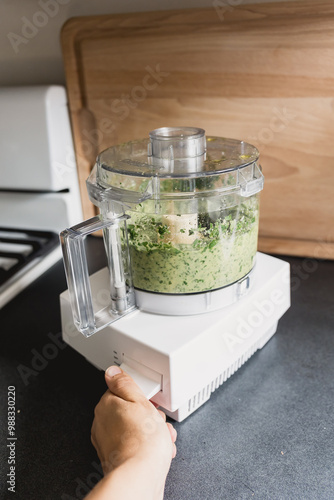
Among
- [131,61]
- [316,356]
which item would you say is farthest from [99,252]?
[316,356]

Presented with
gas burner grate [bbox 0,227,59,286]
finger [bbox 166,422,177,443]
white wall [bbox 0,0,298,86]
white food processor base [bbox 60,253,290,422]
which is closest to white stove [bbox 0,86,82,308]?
gas burner grate [bbox 0,227,59,286]

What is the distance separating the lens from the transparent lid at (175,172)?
19.6 inches

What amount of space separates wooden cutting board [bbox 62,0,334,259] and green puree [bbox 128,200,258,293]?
11.7 inches

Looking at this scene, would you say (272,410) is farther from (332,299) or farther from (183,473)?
(332,299)

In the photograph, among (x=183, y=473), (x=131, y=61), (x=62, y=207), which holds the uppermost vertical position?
(x=131, y=61)

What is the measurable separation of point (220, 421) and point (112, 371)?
150 millimetres

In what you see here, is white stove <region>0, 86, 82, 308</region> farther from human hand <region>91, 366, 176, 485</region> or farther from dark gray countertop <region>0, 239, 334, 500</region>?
human hand <region>91, 366, 176, 485</region>

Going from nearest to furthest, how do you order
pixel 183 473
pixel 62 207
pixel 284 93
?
pixel 183 473
pixel 284 93
pixel 62 207

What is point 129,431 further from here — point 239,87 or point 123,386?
point 239,87

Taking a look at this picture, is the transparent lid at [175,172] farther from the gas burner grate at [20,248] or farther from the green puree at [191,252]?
the gas burner grate at [20,248]

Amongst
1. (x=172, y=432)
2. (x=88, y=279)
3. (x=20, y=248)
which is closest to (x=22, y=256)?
(x=20, y=248)

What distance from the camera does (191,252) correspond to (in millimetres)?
515

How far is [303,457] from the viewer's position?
0.49 meters

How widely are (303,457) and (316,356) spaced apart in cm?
18
